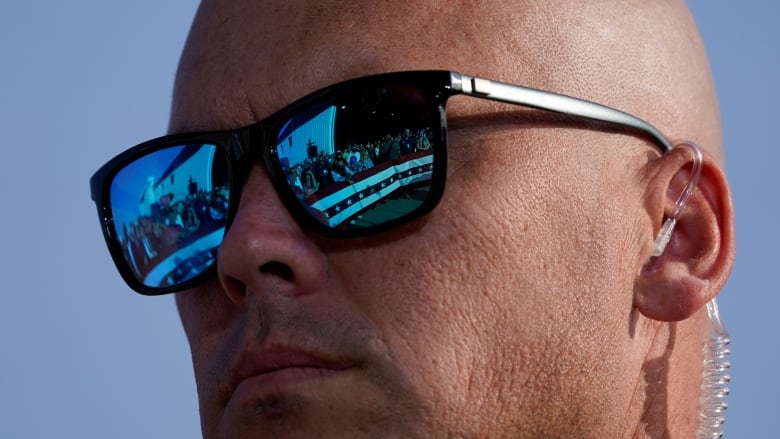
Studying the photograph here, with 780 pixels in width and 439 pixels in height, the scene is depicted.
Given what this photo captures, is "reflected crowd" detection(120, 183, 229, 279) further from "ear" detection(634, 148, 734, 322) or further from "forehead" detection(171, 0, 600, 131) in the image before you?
"ear" detection(634, 148, 734, 322)

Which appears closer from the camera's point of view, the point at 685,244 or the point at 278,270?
the point at 278,270

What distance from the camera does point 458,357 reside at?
2141 millimetres

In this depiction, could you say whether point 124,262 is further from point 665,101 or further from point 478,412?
point 665,101

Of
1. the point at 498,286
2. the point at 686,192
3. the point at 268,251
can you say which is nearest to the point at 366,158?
the point at 268,251

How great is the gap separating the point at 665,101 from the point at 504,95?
22.0 inches

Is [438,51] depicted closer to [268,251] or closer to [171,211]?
[268,251]

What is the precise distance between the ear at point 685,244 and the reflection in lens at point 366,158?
2.07ft

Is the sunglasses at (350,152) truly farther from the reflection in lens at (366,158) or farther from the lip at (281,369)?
the lip at (281,369)

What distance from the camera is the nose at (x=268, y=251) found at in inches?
85.1

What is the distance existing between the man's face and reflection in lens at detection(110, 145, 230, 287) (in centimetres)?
15

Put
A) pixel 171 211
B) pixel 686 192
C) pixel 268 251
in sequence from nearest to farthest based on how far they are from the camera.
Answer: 1. pixel 268 251
2. pixel 686 192
3. pixel 171 211

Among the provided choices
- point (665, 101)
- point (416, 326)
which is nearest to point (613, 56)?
point (665, 101)

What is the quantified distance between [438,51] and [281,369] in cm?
79

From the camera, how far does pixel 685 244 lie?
249 cm
